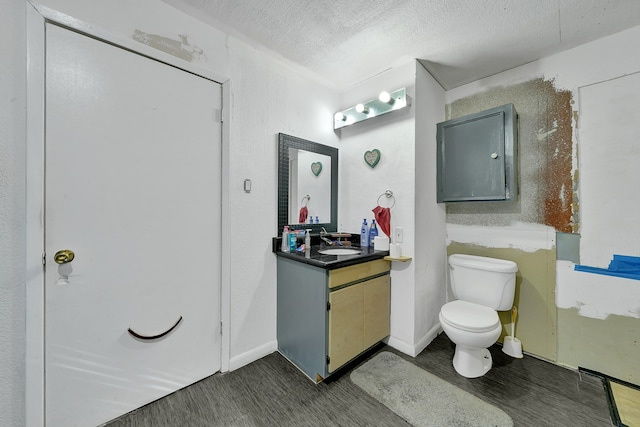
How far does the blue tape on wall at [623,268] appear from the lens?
160cm

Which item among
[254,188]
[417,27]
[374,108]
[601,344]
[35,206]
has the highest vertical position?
[417,27]

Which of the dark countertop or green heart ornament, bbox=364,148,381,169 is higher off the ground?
green heart ornament, bbox=364,148,381,169

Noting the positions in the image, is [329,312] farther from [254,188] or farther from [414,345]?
[254,188]

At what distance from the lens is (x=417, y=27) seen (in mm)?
1625

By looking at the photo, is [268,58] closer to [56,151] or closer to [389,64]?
[389,64]

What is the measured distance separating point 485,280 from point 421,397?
100cm

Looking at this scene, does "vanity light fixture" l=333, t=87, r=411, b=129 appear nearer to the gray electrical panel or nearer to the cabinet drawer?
the gray electrical panel

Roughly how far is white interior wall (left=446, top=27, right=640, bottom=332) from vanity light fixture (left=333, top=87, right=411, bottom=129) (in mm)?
1104

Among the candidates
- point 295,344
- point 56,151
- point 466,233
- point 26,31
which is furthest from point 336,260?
point 26,31

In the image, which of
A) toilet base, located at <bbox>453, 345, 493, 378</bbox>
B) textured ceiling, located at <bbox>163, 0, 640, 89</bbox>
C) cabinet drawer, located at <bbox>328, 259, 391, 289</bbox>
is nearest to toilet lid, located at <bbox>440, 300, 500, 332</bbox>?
toilet base, located at <bbox>453, 345, 493, 378</bbox>

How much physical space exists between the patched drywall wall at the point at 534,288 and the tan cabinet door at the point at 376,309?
101 cm

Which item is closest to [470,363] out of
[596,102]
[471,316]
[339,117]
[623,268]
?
[471,316]

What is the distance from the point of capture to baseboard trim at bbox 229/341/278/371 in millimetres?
1772

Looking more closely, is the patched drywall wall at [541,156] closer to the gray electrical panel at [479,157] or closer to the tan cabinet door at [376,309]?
the gray electrical panel at [479,157]
